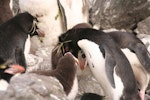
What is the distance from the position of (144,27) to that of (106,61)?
2.12 metres

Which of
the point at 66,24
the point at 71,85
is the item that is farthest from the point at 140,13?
the point at 71,85

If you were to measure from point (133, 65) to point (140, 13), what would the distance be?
193cm

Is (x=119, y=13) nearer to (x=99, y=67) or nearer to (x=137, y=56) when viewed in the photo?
Result: (x=137, y=56)

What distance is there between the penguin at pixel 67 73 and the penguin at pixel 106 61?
0.76 ft

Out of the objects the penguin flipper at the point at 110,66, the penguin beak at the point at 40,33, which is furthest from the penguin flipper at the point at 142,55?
the penguin beak at the point at 40,33

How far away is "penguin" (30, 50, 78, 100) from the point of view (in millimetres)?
4664

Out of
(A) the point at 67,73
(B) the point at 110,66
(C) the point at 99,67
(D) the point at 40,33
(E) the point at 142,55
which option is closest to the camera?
(A) the point at 67,73

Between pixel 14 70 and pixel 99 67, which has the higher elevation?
pixel 14 70

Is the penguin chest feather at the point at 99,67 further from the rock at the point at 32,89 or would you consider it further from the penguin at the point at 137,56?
the rock at the point at 32,89

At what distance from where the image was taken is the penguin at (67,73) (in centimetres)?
466

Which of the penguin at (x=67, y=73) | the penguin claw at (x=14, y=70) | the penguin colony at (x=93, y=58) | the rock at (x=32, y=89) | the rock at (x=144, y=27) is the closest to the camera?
the rock at (x=32, y=89)

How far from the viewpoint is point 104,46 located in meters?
5.02

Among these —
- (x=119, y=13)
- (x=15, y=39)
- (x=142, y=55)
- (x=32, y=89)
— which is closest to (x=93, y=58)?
(x=142, y=55)

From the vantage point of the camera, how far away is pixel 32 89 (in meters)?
3.71
